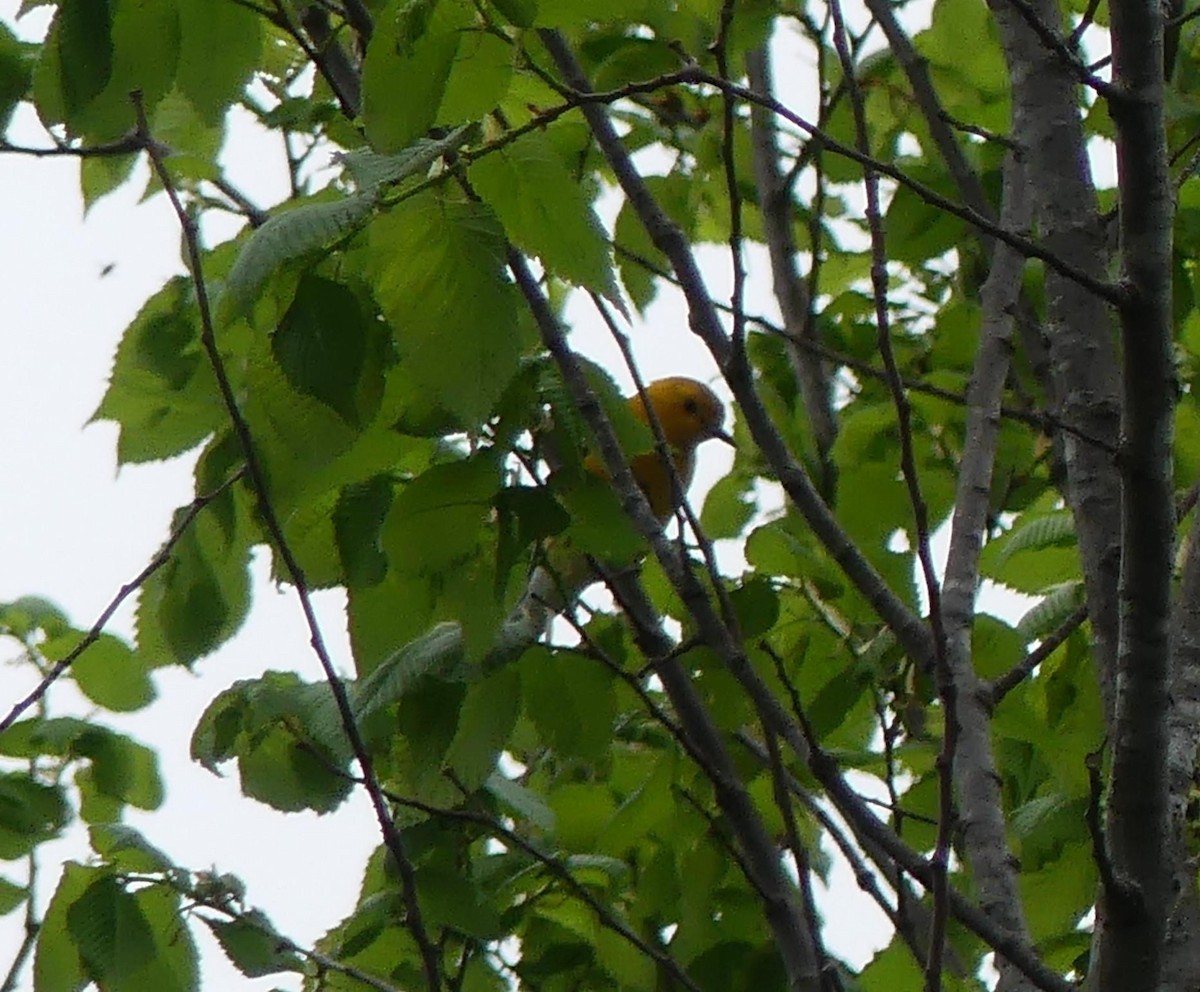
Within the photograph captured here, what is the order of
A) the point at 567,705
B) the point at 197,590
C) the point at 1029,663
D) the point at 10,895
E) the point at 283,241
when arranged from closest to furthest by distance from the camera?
the point at 283,241 < the point at 567,705 < the point at 1029,663 < the point at 197,590 < the point at 10,895

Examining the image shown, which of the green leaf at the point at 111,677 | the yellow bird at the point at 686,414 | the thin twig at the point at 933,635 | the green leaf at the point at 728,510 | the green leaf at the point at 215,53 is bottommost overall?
the thin twig at the point at 933,635

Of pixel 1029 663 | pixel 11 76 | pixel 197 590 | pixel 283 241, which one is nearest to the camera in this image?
pixel 283 241

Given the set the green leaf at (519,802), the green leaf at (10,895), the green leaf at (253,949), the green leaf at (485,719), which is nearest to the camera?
the green leaf at (485,719)

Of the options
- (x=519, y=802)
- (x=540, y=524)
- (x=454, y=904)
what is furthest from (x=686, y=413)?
(x=540, y=524)

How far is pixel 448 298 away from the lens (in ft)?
4.58

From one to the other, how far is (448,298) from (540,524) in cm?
36

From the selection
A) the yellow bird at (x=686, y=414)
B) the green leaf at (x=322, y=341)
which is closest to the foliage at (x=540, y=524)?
the green leaf at (x=322, y=341)

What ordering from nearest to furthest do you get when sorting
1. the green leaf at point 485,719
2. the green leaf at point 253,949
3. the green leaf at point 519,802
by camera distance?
the green leaf at point 485,719 < the green leaf at point 253,949 < the green leaf at point 519,802

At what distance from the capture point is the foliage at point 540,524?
1442 mm

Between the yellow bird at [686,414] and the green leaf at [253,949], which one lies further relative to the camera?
the yellow bird at [686,414]

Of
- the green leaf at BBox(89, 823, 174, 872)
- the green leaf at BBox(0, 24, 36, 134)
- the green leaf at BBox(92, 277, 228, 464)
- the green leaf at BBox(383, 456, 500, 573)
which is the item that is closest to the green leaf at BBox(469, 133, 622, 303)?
the green leaf at BBox(383, 456, 500, 573)

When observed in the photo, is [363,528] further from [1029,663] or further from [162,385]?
[1029,663]

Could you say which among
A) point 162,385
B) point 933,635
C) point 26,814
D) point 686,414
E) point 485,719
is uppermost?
point 686,414

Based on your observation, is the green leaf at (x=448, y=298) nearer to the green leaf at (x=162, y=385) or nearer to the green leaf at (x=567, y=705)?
the green leaf at (x=567, y=705)
